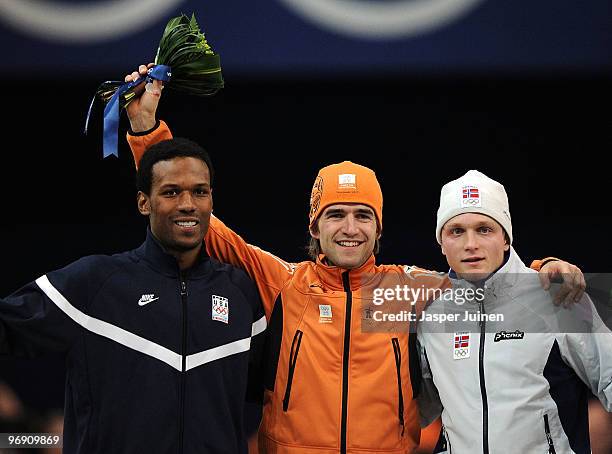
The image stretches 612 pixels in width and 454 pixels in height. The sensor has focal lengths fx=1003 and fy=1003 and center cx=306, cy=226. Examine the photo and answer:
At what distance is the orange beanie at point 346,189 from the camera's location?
3.77 m

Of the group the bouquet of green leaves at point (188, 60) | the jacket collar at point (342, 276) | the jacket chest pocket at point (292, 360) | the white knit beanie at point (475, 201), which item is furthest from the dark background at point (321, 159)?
the jacket chest pocket at point (292, 360)

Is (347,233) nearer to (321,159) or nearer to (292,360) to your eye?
(292,360)

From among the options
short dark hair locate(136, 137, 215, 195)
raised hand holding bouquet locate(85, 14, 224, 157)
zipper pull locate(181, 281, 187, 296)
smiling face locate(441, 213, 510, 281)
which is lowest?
zipper pull locate(181, 281, 187, 296)

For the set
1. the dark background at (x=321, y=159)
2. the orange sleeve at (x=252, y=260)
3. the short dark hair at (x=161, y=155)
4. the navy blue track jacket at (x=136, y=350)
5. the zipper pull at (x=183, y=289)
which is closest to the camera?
the navy blue track jacket at (x=136, y=350)

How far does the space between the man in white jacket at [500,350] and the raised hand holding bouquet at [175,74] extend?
1.05 metres

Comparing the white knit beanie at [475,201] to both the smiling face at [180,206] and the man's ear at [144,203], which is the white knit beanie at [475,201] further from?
the man's ear at [144,203]

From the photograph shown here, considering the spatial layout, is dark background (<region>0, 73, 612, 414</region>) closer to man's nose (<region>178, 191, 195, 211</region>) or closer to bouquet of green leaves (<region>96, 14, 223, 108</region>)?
bouquet of green leaves (<region>96, 14, 223, 108</region>)

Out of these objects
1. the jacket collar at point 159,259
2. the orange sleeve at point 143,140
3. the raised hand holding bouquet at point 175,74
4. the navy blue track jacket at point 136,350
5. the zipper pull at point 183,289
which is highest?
the raised hand holding bouquet at point 175,74

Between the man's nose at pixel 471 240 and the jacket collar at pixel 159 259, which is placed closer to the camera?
the jacket collar at pixel 159 259

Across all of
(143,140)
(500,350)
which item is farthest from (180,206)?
(500,350)

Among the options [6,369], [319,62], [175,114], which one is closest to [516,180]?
[319,62]

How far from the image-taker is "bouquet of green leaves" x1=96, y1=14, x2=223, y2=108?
3797mm

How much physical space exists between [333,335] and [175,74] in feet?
3.81

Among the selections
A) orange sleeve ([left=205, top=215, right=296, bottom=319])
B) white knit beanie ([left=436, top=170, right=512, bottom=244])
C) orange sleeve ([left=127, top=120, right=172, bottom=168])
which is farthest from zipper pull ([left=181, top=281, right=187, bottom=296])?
white knit beanie ([left=436, top=170, right=512, bottom=244])
